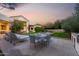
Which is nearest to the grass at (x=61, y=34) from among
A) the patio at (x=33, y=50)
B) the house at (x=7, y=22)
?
the patio at (x=33, y=50)

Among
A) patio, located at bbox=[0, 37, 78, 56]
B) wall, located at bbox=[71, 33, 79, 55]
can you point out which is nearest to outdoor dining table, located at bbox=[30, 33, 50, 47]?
patio, located at bbox=[0, 37, 78, 56]

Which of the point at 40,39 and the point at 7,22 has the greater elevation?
the point at 7,22

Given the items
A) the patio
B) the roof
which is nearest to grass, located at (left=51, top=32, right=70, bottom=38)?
the patio

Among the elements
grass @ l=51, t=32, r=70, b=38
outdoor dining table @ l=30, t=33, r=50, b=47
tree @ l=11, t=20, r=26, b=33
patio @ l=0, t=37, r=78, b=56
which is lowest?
patio @ l=0, t=37, r=78, b=56

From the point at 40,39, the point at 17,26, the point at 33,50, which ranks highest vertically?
the point at 17,26

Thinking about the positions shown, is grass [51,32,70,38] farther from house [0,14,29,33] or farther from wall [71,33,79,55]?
house [0,14,29,33]

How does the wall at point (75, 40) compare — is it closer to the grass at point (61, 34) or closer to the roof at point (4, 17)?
the grass at point (61, 34)

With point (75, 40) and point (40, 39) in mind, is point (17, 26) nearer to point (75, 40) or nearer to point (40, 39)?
point (40, 39)

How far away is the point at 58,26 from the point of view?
1585 millimetres

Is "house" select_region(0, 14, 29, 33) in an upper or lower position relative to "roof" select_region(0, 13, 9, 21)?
lower

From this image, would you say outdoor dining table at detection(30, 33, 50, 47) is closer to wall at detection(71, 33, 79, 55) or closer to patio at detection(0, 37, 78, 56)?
patio at detection(0, 37, 78, 56)

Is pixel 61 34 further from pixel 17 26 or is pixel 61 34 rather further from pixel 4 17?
pixel 4 17

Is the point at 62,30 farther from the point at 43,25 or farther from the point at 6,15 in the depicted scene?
the point at 6,15

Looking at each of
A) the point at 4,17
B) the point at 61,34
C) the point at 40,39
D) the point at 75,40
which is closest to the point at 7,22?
the point at 4,17
